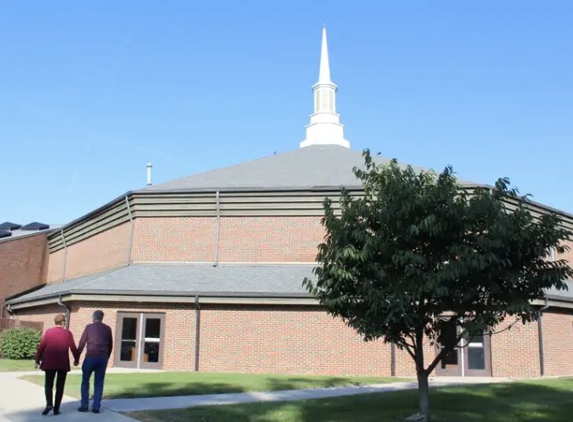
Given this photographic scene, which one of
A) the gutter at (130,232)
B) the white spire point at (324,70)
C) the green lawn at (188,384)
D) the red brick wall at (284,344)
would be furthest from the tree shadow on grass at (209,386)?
the white spire point at (324,70)

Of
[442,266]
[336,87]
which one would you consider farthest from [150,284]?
[336,87]

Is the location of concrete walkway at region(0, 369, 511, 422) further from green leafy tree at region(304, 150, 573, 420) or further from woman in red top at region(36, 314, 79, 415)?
green leafy tree at region(304, 150, 573, 420)

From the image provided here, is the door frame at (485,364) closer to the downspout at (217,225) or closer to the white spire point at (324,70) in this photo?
the downspout at (217,225)

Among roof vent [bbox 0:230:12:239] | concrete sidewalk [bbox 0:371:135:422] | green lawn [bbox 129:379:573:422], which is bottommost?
concrete sidewalk [bbox 0:371:135:422]

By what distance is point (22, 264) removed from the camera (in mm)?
34062

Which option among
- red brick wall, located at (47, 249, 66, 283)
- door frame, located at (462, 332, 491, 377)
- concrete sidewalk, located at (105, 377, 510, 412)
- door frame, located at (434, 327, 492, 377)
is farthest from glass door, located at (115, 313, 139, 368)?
red brick wall, located at (47, 249, 66, 283)

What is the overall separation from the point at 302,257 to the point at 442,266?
51.9 feet

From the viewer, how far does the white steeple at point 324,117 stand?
39938 millimetres

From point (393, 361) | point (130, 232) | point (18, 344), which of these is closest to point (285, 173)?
point (130, 232)

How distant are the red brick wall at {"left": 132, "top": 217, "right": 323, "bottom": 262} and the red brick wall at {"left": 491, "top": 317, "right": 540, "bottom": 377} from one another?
7.88 metres

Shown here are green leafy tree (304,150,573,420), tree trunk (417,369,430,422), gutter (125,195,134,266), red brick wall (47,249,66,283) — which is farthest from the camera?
red brick wall (47,249,66,283)

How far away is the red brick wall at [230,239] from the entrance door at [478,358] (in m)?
7.19

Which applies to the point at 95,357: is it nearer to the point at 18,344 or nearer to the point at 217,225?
the point at 217,225

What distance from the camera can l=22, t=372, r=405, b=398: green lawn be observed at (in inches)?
547
